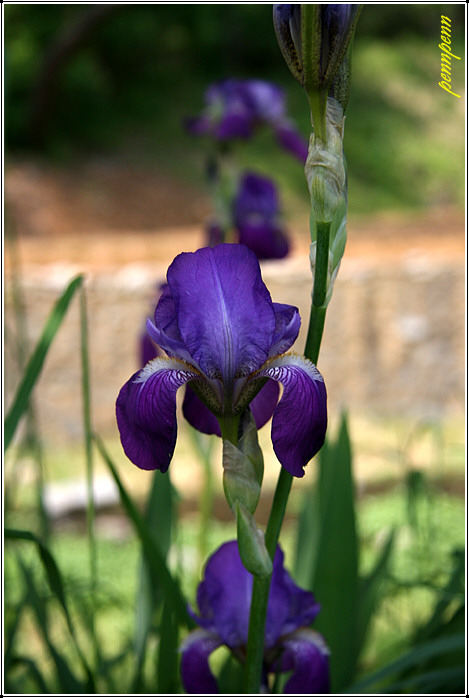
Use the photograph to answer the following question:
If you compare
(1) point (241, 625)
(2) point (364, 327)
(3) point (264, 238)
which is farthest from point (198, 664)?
(2) point (364, 327)

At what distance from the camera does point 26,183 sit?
7844 millimetres

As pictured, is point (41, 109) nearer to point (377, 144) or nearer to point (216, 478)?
point (377, 144)

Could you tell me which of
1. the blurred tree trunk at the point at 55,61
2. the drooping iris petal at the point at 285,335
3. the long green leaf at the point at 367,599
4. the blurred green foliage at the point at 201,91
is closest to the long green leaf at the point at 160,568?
the drooping iris petal at the point at 285,335

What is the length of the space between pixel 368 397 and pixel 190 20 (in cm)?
753

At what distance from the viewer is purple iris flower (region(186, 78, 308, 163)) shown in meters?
1.64

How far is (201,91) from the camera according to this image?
9.96 m

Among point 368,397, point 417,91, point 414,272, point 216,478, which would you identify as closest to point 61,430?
point 216,478

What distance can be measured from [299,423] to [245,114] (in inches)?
52.2

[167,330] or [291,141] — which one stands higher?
[291,141]

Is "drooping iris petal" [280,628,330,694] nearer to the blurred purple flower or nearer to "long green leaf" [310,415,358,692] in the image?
"long green leaf" [310,415,358,692]

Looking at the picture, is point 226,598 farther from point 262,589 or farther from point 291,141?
point 291,141

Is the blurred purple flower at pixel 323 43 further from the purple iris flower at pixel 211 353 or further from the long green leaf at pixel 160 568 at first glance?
the long green leaf at pixel 160 568

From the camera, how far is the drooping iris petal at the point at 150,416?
1.56 ft

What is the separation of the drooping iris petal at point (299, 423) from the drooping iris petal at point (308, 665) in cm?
24
